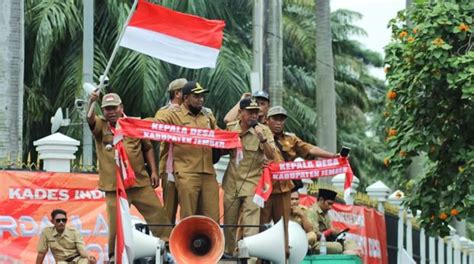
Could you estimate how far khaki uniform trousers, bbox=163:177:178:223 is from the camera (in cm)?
1334

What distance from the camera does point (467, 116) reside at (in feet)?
60.2

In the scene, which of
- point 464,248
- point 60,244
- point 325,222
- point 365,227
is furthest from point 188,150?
point 464,248

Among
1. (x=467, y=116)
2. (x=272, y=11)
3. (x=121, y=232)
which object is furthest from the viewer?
(x=272, y=11)

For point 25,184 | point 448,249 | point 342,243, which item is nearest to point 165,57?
point 25,184

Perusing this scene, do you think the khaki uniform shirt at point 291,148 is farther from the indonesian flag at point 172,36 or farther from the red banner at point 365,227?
the red banner at point 365,227

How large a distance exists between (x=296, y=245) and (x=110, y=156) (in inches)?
83.9

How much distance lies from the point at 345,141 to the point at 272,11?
75.7ft

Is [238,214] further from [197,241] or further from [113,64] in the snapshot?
[113,64]

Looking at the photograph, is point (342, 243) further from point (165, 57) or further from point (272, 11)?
point (272, 11)

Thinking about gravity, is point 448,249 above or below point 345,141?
below

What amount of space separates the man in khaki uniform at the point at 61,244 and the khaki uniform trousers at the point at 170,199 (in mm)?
2244

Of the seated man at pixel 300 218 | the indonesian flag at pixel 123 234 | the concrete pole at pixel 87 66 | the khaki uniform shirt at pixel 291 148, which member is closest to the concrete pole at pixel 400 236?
the concrete pole at pixel 87 66

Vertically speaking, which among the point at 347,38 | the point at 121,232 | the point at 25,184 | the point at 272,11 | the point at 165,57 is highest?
the point at 347,38

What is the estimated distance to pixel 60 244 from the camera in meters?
15.4
